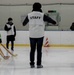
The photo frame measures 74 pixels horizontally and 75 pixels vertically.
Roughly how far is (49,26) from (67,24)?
104 centimetres

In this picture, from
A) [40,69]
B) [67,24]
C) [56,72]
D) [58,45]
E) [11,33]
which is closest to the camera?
[56,72]

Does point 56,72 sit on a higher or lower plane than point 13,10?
lower

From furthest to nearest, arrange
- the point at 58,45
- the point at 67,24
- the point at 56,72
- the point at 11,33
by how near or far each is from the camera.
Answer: the point at 67,24
the point at 58,45
the point at 11,33
the point at 56,72

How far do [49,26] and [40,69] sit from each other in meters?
7.91

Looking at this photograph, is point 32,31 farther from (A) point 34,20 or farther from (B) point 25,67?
(B) point 25,67

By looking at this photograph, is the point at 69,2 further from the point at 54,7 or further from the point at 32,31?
Answer: the point at 32,31

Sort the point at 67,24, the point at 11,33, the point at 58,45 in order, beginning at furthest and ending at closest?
1. the point at 67,24
2. the point at 58,45
3. the point at 11,33

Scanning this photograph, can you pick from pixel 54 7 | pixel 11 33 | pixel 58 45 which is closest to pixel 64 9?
pixel 54 7

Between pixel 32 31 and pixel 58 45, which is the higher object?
pixel 32 31

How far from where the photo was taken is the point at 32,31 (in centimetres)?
710

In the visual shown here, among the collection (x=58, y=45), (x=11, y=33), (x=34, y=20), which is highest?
(x=34, y=20)

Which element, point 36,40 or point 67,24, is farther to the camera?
point 67,24

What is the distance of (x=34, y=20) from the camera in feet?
23.3

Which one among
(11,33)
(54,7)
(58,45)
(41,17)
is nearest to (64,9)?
(54,7)
